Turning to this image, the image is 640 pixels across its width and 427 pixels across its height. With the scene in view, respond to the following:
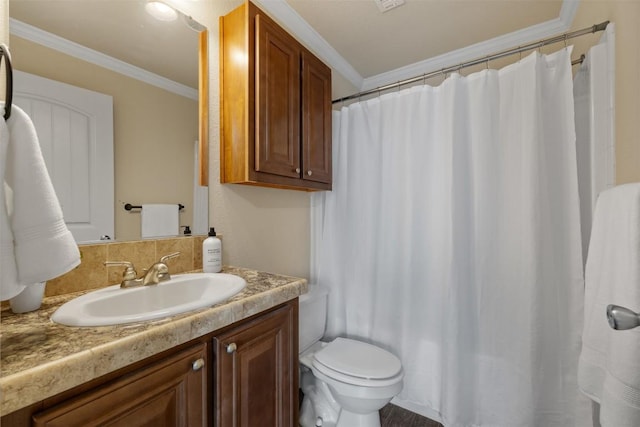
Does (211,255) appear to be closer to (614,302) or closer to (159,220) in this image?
(159,220)

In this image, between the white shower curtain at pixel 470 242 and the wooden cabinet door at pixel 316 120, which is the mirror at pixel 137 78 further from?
the white shower curtain at pixel 470 242

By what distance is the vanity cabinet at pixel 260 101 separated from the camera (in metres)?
1.22


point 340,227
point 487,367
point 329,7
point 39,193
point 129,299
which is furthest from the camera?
point 340,227

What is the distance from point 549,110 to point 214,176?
66.8 inches

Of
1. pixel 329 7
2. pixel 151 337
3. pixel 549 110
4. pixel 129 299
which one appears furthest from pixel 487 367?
pixel 329 7

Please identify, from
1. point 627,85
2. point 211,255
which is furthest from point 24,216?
point 627,85

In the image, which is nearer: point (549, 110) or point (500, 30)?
point (549, 110)

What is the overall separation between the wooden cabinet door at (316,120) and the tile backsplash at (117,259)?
0.72m

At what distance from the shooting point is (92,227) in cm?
93

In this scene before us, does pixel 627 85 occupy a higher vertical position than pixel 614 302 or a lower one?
higher

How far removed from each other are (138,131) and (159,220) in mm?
365

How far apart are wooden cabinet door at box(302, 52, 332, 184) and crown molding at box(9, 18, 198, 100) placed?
63 centimetres

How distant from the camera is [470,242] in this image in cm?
148

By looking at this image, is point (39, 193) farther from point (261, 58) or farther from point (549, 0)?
point (549, 0)
